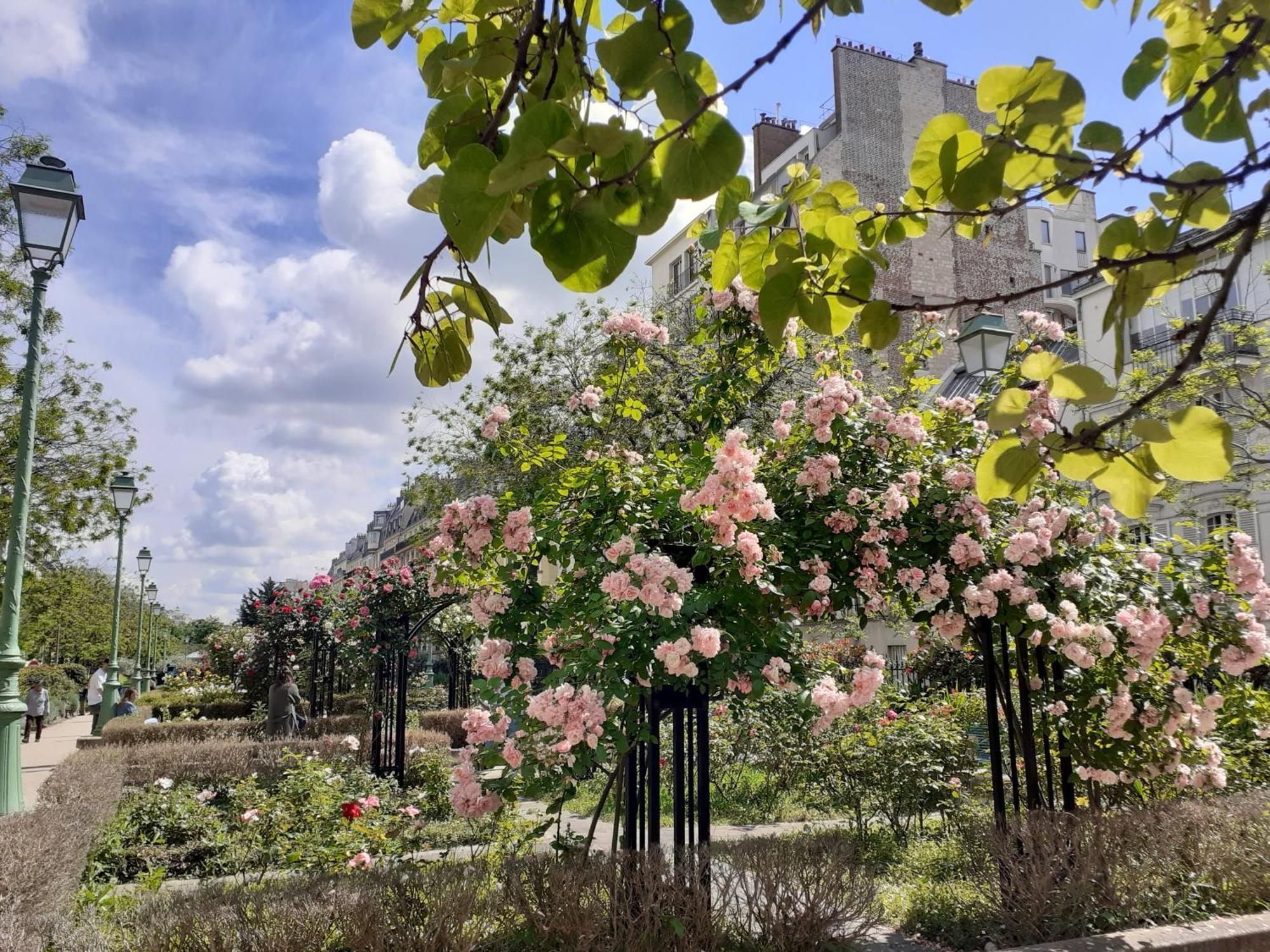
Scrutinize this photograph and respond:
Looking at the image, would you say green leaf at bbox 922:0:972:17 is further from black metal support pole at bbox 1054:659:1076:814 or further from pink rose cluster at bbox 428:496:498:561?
black metal support pole at bbox 1054:659:1076:814

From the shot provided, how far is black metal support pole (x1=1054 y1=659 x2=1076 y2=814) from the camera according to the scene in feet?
16.4

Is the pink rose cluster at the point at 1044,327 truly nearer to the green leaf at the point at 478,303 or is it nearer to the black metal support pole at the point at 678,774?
the black metal support pole at the point at 678,774

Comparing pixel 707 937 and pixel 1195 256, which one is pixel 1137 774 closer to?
pixel 707 937

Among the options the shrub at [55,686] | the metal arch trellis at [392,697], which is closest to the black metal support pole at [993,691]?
the metal arch trellis at [392,697]

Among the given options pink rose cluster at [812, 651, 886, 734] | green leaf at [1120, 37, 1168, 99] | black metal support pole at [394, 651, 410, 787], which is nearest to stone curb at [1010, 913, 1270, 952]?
pink rose cluster at [812, 651, 886, 734]

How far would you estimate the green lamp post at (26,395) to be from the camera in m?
5.93

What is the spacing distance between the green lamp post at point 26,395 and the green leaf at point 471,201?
21.3 ft

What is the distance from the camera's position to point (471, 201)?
85 cm

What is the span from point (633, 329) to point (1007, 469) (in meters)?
4.18

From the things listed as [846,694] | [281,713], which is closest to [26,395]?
[846,694]

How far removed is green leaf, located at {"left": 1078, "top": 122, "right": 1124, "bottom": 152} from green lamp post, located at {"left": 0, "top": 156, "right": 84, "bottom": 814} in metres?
6.76

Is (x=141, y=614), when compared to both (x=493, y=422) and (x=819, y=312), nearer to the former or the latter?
(x=493, y=422)

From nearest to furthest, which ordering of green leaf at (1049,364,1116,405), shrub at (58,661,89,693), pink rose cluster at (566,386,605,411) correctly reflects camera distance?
green leaf at (1049,364,1116,405)
pink rose cluster at (566,386,605,411)
shrub at (58,661,89,693)

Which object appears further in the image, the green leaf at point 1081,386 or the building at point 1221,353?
the building at point 1221,353
